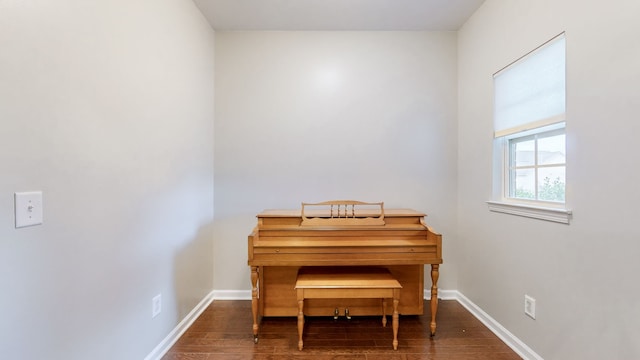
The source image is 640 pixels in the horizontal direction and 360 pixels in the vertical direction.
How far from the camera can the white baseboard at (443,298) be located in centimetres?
185

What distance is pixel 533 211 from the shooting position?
5.90 ft

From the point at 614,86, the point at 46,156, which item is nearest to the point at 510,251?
the point at 614,86

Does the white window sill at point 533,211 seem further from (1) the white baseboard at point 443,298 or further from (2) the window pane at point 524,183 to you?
(1) the white baseboard at point 443,298

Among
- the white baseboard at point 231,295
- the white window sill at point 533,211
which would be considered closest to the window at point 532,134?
the white window sill at point 533,211

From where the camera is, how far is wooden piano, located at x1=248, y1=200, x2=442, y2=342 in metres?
2.04

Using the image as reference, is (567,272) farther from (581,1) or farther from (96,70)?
(96,70)

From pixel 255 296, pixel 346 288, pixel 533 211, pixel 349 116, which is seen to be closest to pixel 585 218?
pixel 533 211

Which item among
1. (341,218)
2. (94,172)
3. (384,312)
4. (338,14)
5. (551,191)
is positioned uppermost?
(338,14)

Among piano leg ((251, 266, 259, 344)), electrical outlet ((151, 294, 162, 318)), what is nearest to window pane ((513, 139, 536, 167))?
piano leg ((251, 266, 259, 344))

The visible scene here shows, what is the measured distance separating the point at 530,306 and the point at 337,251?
1281mm

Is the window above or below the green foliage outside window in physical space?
above

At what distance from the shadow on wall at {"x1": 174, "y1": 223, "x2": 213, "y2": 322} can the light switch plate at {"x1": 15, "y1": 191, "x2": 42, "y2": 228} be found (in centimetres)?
111

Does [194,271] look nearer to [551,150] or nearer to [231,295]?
[231,295]

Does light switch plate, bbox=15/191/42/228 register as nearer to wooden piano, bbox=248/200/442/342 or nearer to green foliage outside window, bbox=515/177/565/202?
wooden piano, bbox=248/200/442/342
